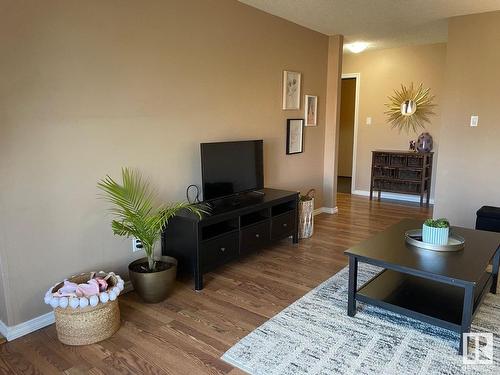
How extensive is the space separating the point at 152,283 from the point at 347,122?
265 inches

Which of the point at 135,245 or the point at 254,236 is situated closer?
the point at 135,245

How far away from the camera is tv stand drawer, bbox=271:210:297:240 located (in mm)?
3760

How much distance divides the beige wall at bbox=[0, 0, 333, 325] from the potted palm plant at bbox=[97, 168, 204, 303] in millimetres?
115

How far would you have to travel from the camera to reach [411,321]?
8.24 ft

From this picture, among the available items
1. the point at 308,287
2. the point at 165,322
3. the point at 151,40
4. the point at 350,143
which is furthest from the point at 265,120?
the point at 350,143

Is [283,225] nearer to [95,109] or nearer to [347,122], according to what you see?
[95,109]

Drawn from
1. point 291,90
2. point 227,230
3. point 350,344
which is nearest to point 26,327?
point 227,230

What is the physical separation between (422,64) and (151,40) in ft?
15.4

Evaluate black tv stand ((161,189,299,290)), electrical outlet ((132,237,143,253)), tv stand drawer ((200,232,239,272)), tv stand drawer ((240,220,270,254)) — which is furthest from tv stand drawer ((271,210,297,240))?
electrical outlet ((132,237,143,253))

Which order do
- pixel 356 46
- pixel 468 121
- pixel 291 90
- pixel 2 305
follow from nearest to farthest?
1. pixel 2 305
2. pixel 468 121
3. pixel 291 90
4. pixel 356 46

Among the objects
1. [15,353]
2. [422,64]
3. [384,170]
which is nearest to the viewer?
[15,353]

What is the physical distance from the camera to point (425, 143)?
6031 mm

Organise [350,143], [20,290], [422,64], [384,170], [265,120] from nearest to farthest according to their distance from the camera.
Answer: [20,290]
[265,120]
[422,64]
[384,170]
[350,143]

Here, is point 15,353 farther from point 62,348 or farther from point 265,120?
point 265,120
